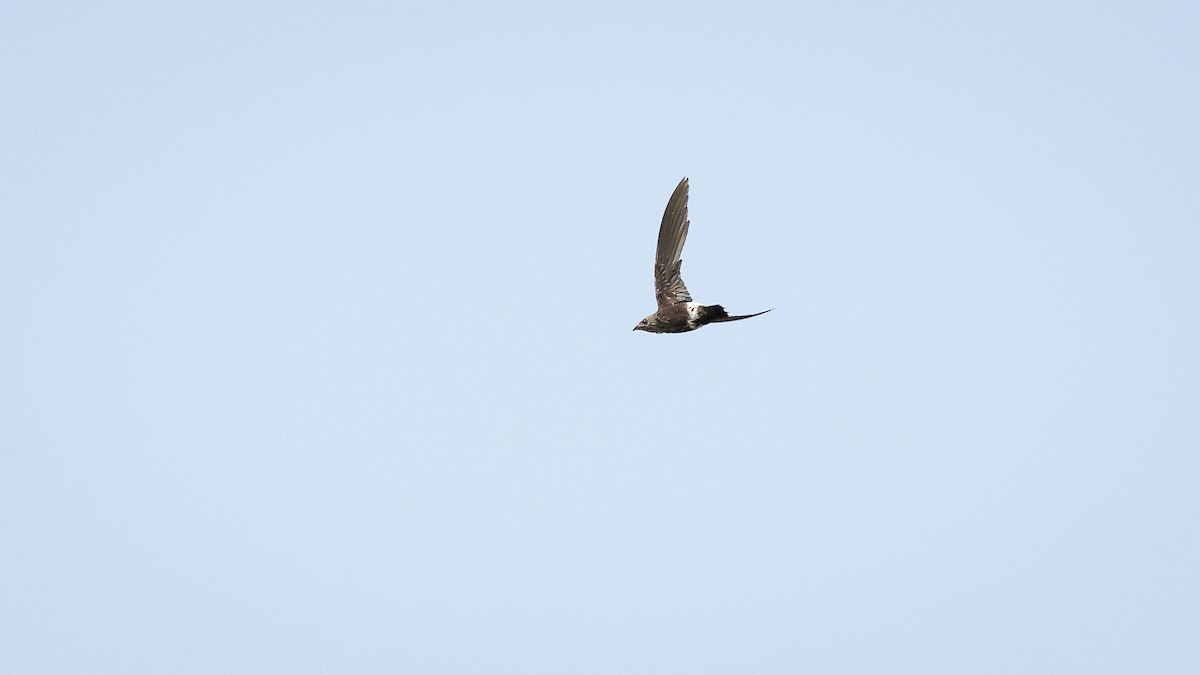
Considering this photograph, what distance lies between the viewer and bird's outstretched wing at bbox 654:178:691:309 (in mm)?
20531

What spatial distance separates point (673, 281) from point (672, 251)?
25.2 inches

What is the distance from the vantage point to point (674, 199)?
20516 mm

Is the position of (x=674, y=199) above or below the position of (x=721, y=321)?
above

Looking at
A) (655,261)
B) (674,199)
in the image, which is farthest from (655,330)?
(674,199)

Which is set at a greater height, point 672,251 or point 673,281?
point 672,251

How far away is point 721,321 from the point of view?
64.9 feet

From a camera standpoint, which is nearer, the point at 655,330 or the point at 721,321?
the point at 721,321

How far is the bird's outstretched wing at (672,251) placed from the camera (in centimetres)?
2053

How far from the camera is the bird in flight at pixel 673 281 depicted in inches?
805

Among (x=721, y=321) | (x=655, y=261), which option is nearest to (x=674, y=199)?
(x=655, y=261)

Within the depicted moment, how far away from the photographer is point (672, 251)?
20.9 m

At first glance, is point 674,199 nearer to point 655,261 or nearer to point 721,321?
point 655,261

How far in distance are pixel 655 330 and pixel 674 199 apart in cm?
292

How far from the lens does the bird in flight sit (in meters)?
20.4
